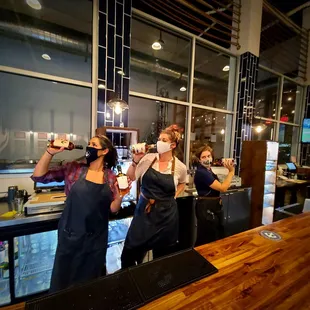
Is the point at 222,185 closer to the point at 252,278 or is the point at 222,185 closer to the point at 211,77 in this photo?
the point at 252,278

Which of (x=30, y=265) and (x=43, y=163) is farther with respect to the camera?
(x=30, y=265)

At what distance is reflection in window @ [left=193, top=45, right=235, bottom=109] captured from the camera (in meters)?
3.50

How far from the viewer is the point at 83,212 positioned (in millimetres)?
1204

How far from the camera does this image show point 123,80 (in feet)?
8.11

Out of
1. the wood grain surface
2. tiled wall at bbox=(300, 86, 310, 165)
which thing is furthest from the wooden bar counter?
tiled wall at bbox=(300, 86, 310, 165)

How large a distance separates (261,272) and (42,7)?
3501mm

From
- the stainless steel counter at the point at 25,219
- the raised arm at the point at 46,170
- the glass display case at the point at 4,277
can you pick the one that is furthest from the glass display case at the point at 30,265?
the raised arm at the point at 46,170

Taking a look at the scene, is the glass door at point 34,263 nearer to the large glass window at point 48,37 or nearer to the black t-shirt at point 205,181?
the black t-shirt at point 205,181

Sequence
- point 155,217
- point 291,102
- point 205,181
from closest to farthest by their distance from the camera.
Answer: point 155,217, point 205,181, point 291,102

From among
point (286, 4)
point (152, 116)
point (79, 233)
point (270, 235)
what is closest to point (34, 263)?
point (79, 233)

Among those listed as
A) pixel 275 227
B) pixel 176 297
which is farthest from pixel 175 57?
pixel 176 297

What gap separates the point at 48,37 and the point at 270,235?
334 centimetres

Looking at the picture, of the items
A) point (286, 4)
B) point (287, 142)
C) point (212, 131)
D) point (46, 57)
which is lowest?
point (287, 142)

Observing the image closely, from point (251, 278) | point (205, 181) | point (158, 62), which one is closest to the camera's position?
point (251, 278)
